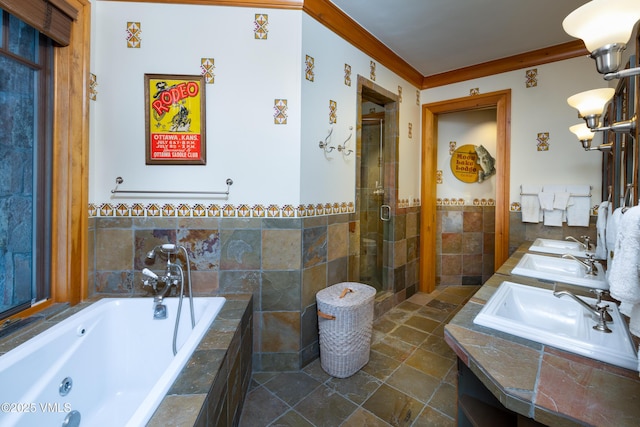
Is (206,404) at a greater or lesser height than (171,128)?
lesser

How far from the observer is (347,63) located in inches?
83.9

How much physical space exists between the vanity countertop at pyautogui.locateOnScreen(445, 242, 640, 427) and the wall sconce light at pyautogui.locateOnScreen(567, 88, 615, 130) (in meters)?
1.27

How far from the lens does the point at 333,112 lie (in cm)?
202

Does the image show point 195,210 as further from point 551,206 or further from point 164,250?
point 551,206

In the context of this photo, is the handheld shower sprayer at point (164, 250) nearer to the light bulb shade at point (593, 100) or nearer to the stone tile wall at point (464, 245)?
the light bulb shade at point (593, 100)

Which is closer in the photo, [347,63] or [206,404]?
[206,404]

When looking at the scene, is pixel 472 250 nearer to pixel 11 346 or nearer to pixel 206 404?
pixel 206 404

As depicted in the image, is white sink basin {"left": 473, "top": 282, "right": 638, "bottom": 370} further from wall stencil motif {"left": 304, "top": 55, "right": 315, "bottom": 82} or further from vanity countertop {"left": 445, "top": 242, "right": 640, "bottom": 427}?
wall stencil motif {"left": 304, "top": 55, "right": 315, "bottom": 82}

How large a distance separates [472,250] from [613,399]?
294 cm

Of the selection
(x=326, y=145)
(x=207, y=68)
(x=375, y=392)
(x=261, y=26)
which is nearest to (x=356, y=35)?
(x=261, y=26)

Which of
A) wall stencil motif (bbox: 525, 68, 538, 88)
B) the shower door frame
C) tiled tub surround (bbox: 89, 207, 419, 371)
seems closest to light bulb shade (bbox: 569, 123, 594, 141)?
wall stencil motif (bbox: 525, 68, 538, 88)

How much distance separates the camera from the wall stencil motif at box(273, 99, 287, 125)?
1.75m

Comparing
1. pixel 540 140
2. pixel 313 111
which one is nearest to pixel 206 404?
pixel 313 111

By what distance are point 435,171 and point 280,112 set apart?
2.12m
